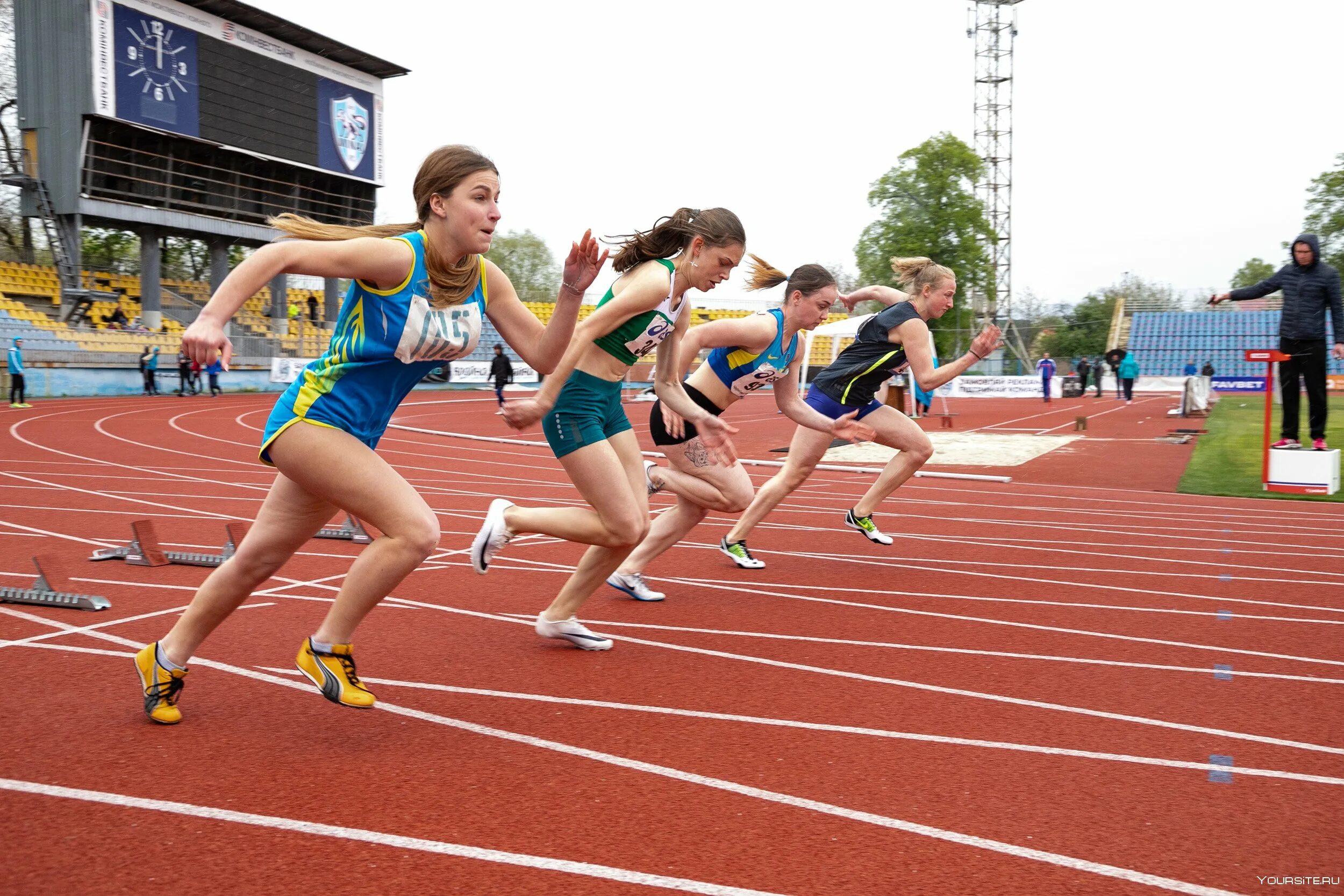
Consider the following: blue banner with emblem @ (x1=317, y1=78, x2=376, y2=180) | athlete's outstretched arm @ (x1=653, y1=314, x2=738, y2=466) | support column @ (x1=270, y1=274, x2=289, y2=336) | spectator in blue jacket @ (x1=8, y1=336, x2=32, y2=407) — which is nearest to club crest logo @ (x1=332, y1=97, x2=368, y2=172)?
blue banner with emblem @ (x1=317, y1=78, x2=376, y2=180)

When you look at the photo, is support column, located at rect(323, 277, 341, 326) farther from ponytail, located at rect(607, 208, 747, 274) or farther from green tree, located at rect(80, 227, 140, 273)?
ponytail, located at rect(607, 208, 747, 274)

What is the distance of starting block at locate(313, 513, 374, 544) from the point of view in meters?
7.14

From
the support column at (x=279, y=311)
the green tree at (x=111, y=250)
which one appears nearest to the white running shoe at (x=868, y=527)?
the support column at (x=279, y=311)

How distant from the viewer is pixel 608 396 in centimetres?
453

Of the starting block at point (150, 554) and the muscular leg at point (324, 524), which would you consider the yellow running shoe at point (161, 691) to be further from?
the starting block at point (150, 554)

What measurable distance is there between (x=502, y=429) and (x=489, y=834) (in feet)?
60.1

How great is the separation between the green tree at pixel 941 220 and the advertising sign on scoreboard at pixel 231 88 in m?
26.5

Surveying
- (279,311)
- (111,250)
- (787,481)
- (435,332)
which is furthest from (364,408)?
(111,250)

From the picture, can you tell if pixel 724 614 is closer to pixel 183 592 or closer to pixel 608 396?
pixel 608 396

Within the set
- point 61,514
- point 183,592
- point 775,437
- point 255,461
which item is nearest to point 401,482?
point 183,592

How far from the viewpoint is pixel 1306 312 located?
9188 millimetres

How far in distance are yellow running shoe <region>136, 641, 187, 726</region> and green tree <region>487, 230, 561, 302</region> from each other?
78149 millimetres

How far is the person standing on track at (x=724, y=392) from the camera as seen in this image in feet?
18.0

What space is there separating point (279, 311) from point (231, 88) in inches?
332
